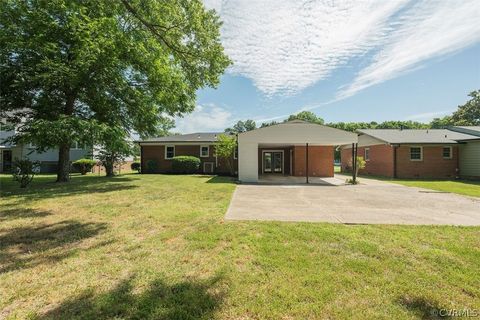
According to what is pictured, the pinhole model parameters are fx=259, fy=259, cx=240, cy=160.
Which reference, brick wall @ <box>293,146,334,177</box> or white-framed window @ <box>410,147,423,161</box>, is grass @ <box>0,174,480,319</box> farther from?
white-framed window @ <box>410,147,423,161</box>

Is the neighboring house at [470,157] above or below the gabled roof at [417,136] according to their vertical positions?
below

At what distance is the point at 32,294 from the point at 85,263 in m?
0.86

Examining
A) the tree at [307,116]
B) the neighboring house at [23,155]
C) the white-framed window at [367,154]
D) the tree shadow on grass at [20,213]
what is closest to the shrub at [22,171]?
the tree shadow on grass at [20,213]

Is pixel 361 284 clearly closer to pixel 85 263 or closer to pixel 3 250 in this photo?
pixel 85 263

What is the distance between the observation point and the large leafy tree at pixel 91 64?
415 inches

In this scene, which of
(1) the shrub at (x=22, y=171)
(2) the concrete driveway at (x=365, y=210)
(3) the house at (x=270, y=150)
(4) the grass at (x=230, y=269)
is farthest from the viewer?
(3) the house at (x=270, y=150)

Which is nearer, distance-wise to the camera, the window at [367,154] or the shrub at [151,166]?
the shrub at [151,166]

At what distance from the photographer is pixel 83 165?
2344 cm

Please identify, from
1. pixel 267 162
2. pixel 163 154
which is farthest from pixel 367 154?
pixel 163 154

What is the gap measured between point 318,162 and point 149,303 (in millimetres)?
20126

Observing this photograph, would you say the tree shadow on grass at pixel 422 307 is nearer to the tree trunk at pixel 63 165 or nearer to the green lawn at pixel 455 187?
the green lawn at pixel 455 187

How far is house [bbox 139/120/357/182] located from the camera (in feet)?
52.8

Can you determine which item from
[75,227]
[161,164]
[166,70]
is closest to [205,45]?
[166,70]

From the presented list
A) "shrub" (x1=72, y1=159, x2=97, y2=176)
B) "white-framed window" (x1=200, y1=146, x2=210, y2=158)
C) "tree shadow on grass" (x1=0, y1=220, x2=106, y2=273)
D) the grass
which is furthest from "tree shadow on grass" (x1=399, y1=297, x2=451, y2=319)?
"shrub" (x1=72, y1=159, x2=97, y2=176)
